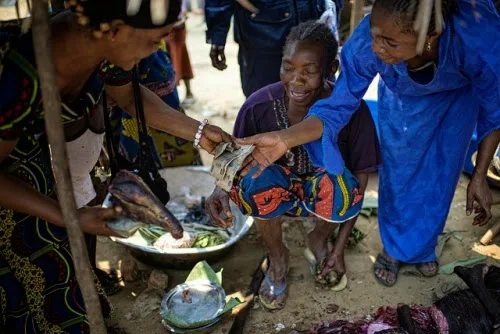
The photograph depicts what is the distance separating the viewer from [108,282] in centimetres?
280

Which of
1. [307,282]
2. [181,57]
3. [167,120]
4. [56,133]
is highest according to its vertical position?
[56,133]

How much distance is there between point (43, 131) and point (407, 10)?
58.0 inches

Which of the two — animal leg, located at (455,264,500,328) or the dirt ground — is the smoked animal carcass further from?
animal leg, located at (455,264,500,328)

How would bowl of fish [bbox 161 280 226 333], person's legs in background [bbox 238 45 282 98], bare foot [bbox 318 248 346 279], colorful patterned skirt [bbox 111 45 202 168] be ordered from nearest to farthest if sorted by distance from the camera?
bowl of fish [bbox 161 280 226 333]
bare foot [bbox 318 248 346 279]
colorful patterned skirt [bbox 111 45 202 168]
person's legs in background [bbox 238 45 282 98]

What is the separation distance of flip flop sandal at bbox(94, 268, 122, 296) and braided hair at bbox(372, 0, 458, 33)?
76.7 inches

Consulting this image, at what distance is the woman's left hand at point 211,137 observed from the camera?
2.30 meters

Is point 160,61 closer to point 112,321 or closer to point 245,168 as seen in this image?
point 245,168

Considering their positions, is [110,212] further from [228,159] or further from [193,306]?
[193,306]

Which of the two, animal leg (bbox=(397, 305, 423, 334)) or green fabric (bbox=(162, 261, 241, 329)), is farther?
green fabric (bbox=(162, 261, 241, 329))

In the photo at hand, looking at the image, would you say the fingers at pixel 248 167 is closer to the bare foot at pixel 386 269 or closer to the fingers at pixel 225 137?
the fingers at pixel 225 137

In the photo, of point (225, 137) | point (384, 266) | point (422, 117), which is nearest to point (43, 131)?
point (225, 137)

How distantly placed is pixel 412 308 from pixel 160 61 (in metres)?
2.07

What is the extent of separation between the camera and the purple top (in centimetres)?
263

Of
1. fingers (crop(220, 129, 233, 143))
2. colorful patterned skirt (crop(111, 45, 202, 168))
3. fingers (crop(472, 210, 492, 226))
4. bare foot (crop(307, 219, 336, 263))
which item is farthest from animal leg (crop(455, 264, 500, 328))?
colorful patterned skirt (crop(111, 45, 202, 168))
